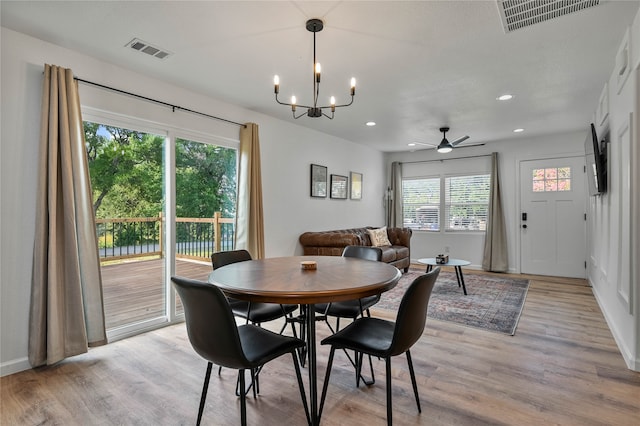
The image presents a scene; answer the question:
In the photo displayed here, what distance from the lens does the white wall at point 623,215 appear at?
2309mm

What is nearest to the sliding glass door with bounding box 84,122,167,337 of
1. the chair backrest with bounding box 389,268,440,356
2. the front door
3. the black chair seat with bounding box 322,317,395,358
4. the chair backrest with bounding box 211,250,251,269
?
the chair backrest with bounding box 211,250,251,269

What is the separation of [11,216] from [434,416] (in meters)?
3.15

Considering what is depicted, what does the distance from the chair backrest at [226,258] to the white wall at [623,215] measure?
2.94 m

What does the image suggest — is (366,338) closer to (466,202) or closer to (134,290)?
(134,290)

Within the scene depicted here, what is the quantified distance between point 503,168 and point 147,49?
6035mm

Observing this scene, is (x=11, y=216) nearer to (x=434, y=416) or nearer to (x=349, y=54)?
(x=349, y=54)

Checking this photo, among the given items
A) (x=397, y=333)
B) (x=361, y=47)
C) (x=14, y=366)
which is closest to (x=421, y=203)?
(x=361, y=47)

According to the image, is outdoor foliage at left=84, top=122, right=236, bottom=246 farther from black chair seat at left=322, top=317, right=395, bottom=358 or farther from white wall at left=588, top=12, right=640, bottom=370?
white wall at left=588, top=12, right=640, bottom=370

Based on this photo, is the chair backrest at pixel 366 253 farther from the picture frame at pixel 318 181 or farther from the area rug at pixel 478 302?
the picture frame at pixel 318 181

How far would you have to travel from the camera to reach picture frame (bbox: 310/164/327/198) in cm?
524

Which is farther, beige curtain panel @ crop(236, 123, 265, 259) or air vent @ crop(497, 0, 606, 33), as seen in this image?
beige curtain panel @ crop(236, 123, 265, 259)

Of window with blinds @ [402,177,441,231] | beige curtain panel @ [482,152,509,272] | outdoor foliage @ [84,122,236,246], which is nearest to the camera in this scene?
outdoor foliage @ [84,122,236,246]

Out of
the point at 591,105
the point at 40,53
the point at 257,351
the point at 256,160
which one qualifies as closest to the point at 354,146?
the point at 256,160

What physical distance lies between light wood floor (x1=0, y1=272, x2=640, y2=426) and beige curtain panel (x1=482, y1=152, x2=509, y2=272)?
3.23 m
